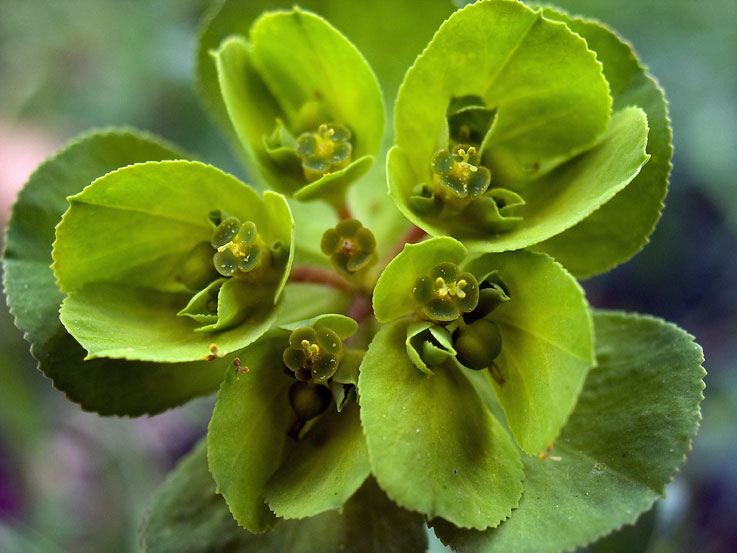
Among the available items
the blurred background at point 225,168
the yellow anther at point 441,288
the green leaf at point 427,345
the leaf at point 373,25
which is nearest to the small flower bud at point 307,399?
the green leaf at point 427,345

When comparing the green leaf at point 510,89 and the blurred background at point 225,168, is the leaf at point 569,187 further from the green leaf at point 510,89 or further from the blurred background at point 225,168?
the blurred background at point 225,168

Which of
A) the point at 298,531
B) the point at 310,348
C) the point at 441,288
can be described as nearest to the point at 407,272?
the point at 441,288

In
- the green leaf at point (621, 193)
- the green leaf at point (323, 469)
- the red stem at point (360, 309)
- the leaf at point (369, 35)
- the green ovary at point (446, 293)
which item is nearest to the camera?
the green leaf at point (323, 469)

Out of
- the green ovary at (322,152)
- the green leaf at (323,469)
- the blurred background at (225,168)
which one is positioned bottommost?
the blurred background at (225,168)

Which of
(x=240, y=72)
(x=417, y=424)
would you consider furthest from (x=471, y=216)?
(x=240, y=72)

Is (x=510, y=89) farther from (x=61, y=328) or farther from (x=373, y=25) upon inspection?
(x=61, y=328)

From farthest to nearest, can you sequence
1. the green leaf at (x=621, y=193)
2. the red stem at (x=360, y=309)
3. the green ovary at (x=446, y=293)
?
the red stem at (x=360, y=309), the green leaf at (x=621, y=193), the green ovary at (x=446, y=293)

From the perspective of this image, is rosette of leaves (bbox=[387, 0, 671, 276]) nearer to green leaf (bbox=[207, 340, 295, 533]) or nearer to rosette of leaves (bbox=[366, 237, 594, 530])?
rosette of leaves (bbox=[366, 237, 594, 530])
